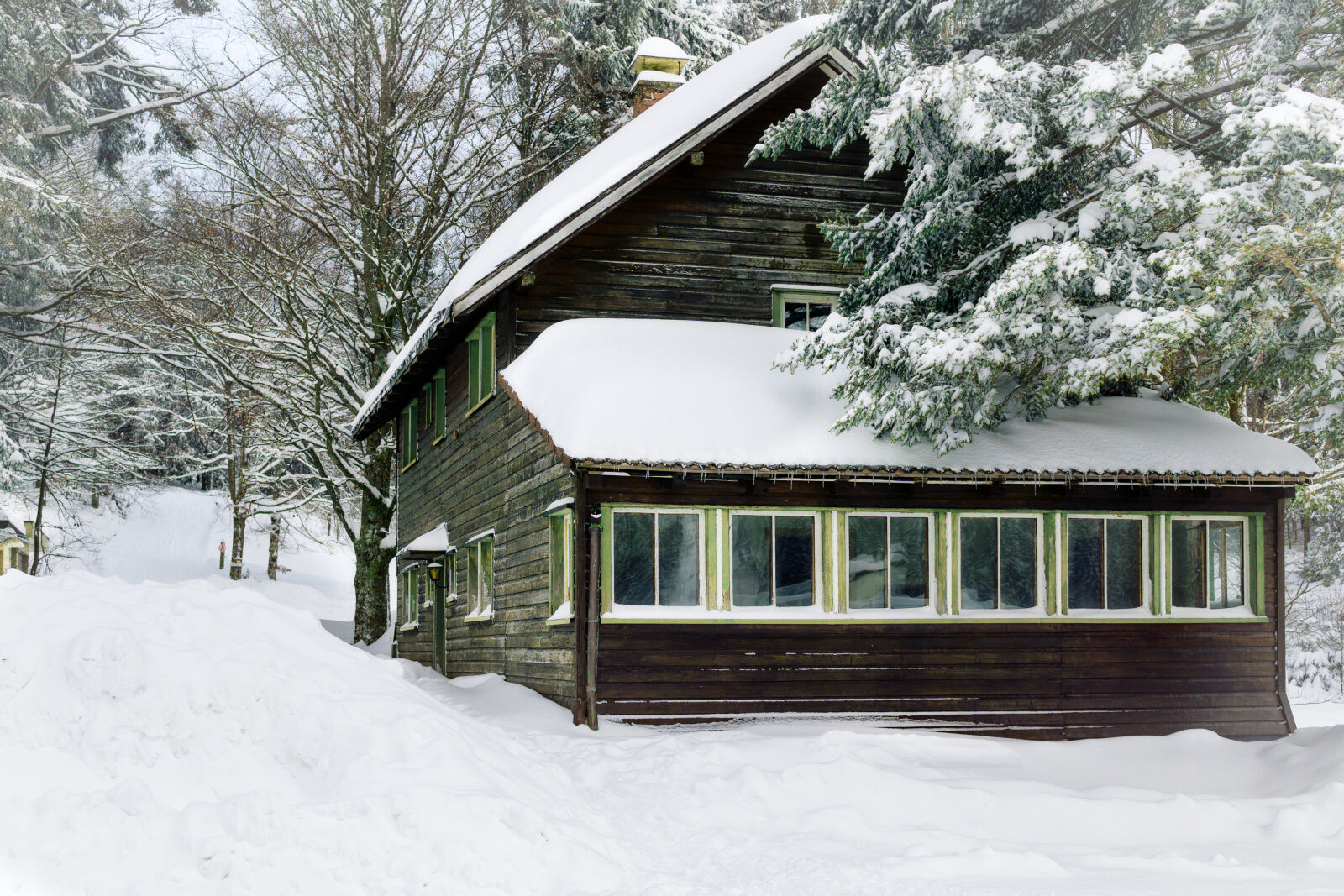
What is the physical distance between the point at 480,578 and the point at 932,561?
792 cm

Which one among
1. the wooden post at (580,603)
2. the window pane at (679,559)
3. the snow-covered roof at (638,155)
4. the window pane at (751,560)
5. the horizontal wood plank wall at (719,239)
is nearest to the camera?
the wooden post at (580,603)

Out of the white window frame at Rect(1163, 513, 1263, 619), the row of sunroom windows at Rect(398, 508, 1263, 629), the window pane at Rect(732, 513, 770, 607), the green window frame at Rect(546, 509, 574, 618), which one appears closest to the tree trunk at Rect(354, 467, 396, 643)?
the green window frame at Rect(546, 509, 574, 618)

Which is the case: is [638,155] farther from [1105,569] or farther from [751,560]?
[1105,569]

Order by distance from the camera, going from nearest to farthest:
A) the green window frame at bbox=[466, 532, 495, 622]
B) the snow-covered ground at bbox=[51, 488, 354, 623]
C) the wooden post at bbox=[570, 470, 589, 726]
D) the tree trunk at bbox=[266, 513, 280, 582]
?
the wooden post at bbox=[570, 470, 589, 726] < the green window frame at bbox=[466, 532, 495, 622] < the snow-covered ground at bbox=[51, 488, 354, 623] < the tree trunk at bbox=[266, 513, 280, 582]

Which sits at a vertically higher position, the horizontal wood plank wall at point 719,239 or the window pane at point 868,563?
the horizontal wood plank wall at point 719,239

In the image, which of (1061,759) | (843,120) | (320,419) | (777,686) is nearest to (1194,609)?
(1061,759)

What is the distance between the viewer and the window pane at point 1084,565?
15.4 m

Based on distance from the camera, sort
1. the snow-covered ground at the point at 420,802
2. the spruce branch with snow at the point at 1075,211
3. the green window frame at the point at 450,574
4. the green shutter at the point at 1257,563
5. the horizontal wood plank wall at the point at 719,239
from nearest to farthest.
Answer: the snow-covered ground at the point at 420,802 → the spruce branch with snow at the point at 1075,211 → the green shutter at the point at 1257,563 → the horizontal wood plank wall at the point at 719,239 → the green window frame at the point at 450,574

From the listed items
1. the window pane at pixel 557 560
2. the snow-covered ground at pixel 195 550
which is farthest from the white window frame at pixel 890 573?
the snow-covered ground at pixel 195 550

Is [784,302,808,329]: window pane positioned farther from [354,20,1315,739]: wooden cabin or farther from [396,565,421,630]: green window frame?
[396,565,421,630]: green window frame

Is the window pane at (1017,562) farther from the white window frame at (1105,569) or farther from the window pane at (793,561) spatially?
the window pane at (793,561)

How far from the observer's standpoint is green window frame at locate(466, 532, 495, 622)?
Answer: 19.1m

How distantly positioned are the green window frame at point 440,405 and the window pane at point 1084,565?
37.7ft

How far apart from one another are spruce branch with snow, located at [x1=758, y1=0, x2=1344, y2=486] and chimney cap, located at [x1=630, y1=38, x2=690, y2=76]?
8.14m
